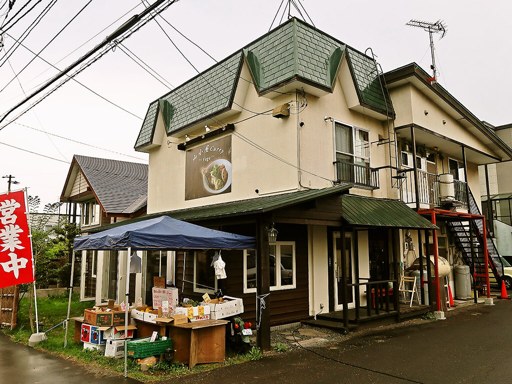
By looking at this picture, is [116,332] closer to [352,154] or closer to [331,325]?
[331,325]

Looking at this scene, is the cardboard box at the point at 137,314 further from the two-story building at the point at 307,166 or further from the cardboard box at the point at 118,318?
the two-story building at the point at 307,166

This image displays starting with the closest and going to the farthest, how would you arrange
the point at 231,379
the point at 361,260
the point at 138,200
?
the point at 231,379, the point at 361,260, the point at 138,200

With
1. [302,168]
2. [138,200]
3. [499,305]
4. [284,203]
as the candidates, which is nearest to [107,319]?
[284,203]

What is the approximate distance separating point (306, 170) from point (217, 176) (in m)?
3.54

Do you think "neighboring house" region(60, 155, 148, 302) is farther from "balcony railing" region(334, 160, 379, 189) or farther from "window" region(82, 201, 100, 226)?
"balcony railing" region(334, 160, 379, 189)

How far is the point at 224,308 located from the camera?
7.93 metres

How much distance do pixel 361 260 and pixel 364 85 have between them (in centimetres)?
523

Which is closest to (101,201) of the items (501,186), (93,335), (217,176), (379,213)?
(217,176)

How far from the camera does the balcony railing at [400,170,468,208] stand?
506 inches

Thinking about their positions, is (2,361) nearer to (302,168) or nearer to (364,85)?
(302,168)

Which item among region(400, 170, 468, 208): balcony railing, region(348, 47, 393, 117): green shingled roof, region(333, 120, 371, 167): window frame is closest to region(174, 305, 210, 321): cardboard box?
region(333, 120, 371, 167): window frame

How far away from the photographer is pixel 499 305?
537 inches

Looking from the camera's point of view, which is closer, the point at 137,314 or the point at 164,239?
the point at 164,239

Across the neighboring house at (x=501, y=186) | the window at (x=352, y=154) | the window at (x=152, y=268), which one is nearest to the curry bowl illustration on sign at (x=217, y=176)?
the window at (x=152, y=268)
